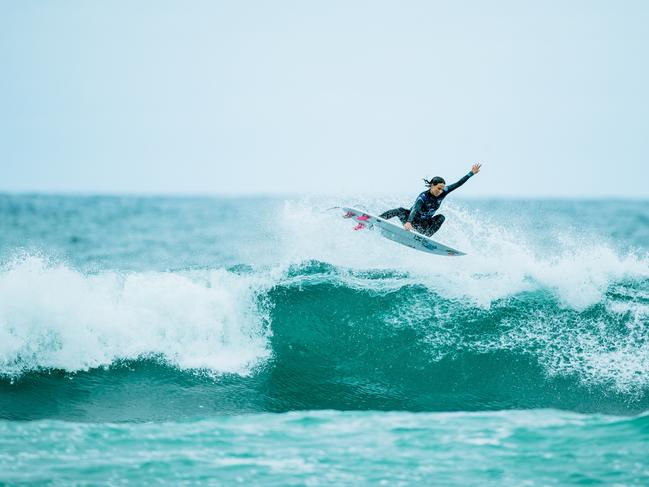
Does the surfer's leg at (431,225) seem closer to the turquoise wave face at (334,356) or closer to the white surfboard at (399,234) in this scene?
the white surfboard at (399,234)

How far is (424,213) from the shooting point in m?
11.5

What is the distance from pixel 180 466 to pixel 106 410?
7.63 ft

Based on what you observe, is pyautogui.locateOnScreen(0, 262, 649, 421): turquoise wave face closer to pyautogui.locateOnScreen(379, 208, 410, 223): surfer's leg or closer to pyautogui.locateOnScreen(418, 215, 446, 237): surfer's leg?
pyautogui.locateOnScreen(418, 215, 446, 237): surfer's leg

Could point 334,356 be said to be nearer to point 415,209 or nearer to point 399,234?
point 399,234

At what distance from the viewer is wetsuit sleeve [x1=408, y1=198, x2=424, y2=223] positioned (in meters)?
11.3

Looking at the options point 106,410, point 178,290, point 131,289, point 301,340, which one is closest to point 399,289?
point 301,340

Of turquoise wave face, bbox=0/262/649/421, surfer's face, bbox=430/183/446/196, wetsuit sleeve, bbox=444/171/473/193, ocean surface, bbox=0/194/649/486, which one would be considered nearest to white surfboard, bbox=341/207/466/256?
ocean surface, bbox=0/194/649/486

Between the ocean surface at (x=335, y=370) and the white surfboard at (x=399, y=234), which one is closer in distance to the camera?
the ocean surface at (x=335, y=370)

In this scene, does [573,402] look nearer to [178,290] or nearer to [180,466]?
[180,466]

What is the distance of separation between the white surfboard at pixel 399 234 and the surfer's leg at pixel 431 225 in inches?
4.3

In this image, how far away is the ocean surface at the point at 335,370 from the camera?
696 centimetres

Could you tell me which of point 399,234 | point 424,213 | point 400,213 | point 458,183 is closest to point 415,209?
point 424,213

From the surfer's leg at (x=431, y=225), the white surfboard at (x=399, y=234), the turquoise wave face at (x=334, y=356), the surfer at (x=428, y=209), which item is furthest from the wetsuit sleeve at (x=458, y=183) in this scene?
the turquoise wave face at (x=334, y=356)

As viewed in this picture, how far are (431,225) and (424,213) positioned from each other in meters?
0.34
